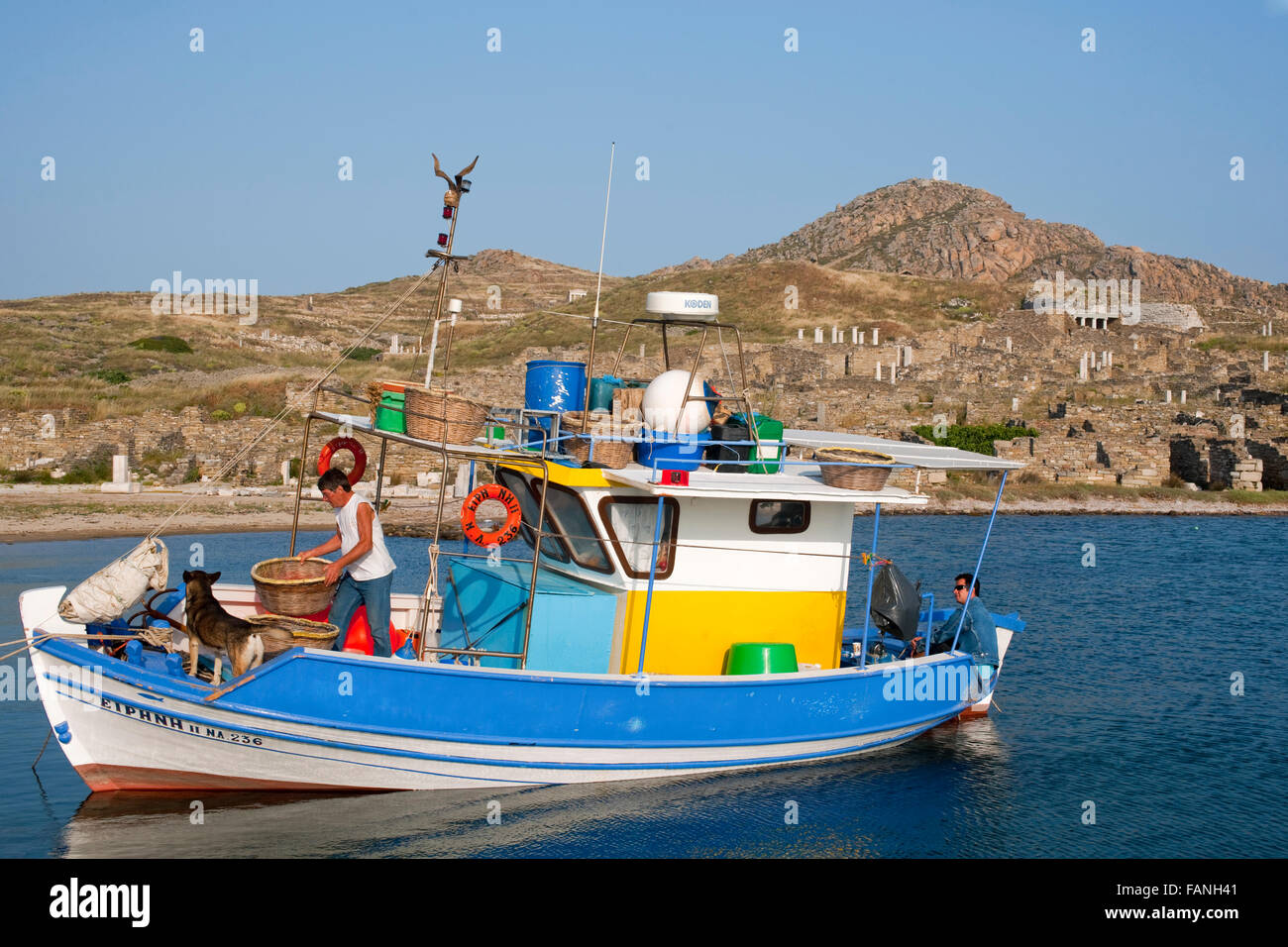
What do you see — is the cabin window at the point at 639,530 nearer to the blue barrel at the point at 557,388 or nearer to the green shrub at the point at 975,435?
the blue barrel at the point at 557,388

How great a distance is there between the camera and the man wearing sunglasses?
10.4 metres

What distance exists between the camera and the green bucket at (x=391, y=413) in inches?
326

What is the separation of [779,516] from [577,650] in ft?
6.36

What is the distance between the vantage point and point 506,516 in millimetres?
7996

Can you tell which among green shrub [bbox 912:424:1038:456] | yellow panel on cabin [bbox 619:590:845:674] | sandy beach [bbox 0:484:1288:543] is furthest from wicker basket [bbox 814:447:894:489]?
green shrub [bbox 912:424:1038:456]

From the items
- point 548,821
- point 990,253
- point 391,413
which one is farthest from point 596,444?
point 990,253

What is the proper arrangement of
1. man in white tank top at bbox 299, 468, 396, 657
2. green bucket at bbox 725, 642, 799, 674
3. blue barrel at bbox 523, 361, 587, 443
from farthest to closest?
blue barrel at bbox 523, 361, 587, 443 < green bucket at bbox 725, 642, 799, 674 < man in white tank top at bbox 299, 468, 396, 657

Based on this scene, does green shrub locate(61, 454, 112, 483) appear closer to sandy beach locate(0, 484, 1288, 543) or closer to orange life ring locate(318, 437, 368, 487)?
sandy beach locate(0, 484, 1288, 543)

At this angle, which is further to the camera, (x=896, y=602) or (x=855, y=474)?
(x=896, y=602)

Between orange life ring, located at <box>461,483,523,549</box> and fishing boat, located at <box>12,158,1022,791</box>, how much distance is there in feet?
0.07
